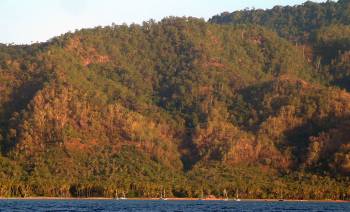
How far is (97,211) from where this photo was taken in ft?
558

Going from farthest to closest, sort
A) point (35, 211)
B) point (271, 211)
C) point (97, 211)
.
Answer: point (271, 211), point (97, 211), point (35, 211)

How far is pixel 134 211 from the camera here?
172 metres

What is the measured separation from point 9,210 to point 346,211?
76322 millimetres

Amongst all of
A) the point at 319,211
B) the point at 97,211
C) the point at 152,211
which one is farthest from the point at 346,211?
the point at 97,211

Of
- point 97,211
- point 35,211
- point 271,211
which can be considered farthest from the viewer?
point 271,211

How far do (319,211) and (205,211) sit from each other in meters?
27.5

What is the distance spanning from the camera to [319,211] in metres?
185

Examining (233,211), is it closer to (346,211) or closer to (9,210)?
(346,211)

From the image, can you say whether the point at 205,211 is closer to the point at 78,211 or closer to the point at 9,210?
the point at 78,211

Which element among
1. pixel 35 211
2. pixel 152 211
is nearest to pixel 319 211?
pixel 152 211

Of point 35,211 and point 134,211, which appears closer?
point 35,211

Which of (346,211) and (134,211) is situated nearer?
(134,211)

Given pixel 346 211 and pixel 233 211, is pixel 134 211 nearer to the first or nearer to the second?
pixel 233 211

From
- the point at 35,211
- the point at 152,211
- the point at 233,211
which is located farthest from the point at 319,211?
the point at 35,211
